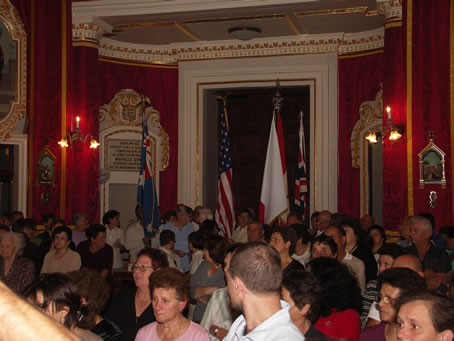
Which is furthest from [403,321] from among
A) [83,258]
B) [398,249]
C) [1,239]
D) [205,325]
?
[83,258]

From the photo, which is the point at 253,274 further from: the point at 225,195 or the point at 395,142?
the point at 225,195

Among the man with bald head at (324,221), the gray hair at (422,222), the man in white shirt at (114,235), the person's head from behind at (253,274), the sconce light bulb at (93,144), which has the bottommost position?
the man in white shirt at (114,235)

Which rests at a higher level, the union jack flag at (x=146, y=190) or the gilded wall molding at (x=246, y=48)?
the gilded wall molding at (x=246, y=48)

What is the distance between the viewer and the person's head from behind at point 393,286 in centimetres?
356

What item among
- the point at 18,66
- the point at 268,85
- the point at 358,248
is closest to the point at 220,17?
the point at 268,85

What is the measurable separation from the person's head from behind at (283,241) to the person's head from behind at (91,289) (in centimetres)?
219

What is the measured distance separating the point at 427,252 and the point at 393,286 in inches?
115

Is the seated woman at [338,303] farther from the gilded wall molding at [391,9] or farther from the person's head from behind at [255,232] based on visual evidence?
the gilded wall molding at [391,9]

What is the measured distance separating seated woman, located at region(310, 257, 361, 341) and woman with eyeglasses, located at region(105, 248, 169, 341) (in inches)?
50.8

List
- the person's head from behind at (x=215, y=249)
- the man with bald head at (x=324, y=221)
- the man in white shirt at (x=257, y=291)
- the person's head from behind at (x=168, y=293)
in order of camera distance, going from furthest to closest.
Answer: the man with bald head at (x=324, y=221) → the person's head from behind at (x=215, y=249) → the person's head from behind at (x=168, y=293) → the man in white shirt at (x=257, y=291)

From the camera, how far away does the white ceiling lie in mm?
11078

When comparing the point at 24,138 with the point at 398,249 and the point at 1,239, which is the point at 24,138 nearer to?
the point at 1,239

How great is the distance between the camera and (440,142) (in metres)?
9.39

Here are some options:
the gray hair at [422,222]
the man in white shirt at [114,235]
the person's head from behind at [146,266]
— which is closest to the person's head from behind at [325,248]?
the gray hair at [422,222]
